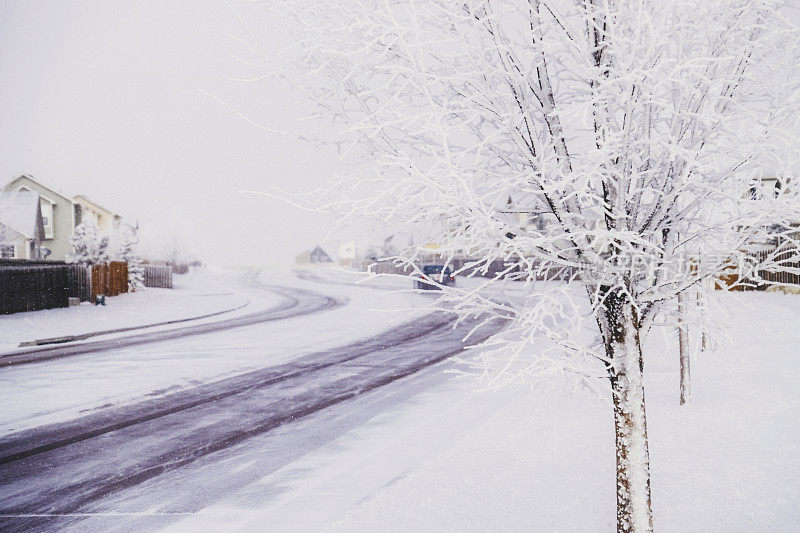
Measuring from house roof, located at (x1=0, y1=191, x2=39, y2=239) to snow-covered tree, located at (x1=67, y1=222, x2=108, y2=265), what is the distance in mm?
15557

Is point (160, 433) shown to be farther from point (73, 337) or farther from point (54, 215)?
point (54, 215)

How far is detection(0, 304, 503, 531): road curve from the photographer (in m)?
5.74

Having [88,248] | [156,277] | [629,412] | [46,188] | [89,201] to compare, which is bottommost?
[629,412]

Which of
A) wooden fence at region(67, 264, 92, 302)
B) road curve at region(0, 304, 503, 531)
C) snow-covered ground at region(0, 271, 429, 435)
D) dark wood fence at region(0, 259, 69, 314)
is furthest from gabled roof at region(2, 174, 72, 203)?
road curve at region(0, 304, 503, 531)

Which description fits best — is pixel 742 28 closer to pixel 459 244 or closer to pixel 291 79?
pixel 459 244

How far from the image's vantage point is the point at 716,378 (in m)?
8.59

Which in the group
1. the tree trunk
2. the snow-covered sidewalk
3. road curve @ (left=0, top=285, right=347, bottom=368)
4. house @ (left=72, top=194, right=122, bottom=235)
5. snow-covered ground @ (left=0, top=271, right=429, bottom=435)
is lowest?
snow-covered ground @ (left=0, top=271, right=429, bottom=435)

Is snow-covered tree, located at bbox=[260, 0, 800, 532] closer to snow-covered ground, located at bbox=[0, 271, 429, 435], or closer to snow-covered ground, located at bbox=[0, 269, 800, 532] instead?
snow-covered ground, located at bbox=[0, 269, 800, 532]

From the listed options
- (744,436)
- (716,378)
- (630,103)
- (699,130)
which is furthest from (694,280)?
(716,378)

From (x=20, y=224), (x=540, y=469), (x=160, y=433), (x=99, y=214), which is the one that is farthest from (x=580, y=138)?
(x=99, y=214)

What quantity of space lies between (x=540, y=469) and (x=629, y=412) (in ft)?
6.64


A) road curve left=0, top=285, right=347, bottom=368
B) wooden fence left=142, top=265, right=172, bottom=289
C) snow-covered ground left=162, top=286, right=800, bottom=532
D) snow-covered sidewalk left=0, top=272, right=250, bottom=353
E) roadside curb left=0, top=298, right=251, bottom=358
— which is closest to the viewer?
snow-covered ground left=162, top=286, right=800, bottom=532

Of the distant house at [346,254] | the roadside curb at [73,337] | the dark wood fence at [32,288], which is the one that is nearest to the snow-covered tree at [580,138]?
the roadside curb at [73,337]

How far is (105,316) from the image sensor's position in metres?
22.1
